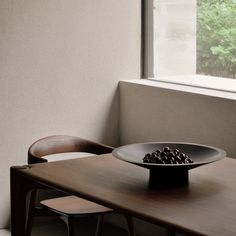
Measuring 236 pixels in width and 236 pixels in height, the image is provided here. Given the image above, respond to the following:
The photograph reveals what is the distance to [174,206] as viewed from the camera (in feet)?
6.99

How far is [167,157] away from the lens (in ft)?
7.94

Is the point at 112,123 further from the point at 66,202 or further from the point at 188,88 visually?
the point at 66,202

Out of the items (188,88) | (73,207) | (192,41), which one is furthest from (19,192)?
(192,41)

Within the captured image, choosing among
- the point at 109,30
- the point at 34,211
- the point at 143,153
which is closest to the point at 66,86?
the point at 109,30

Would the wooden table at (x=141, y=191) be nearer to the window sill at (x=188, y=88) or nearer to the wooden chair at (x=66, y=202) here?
the wooden chair at (x=66, y=202)

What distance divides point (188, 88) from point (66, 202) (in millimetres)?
1005

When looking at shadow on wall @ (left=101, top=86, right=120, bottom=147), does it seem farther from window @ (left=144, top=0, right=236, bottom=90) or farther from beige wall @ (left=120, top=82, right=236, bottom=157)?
window @ (left=144, top=0, right=236, bottom=90)

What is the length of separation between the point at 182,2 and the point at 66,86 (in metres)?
0.84

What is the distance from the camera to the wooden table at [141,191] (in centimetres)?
200

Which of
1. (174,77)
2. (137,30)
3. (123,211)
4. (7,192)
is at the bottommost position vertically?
(7,192)

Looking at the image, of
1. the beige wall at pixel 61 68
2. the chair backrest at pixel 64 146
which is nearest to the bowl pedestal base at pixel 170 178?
the chair backrest at pixel 64 146

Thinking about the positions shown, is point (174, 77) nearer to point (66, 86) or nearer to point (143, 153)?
point (66, 86)

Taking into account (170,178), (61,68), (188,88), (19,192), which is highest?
(61,68)

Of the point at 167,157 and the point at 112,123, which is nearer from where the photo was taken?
the point at 167,157
